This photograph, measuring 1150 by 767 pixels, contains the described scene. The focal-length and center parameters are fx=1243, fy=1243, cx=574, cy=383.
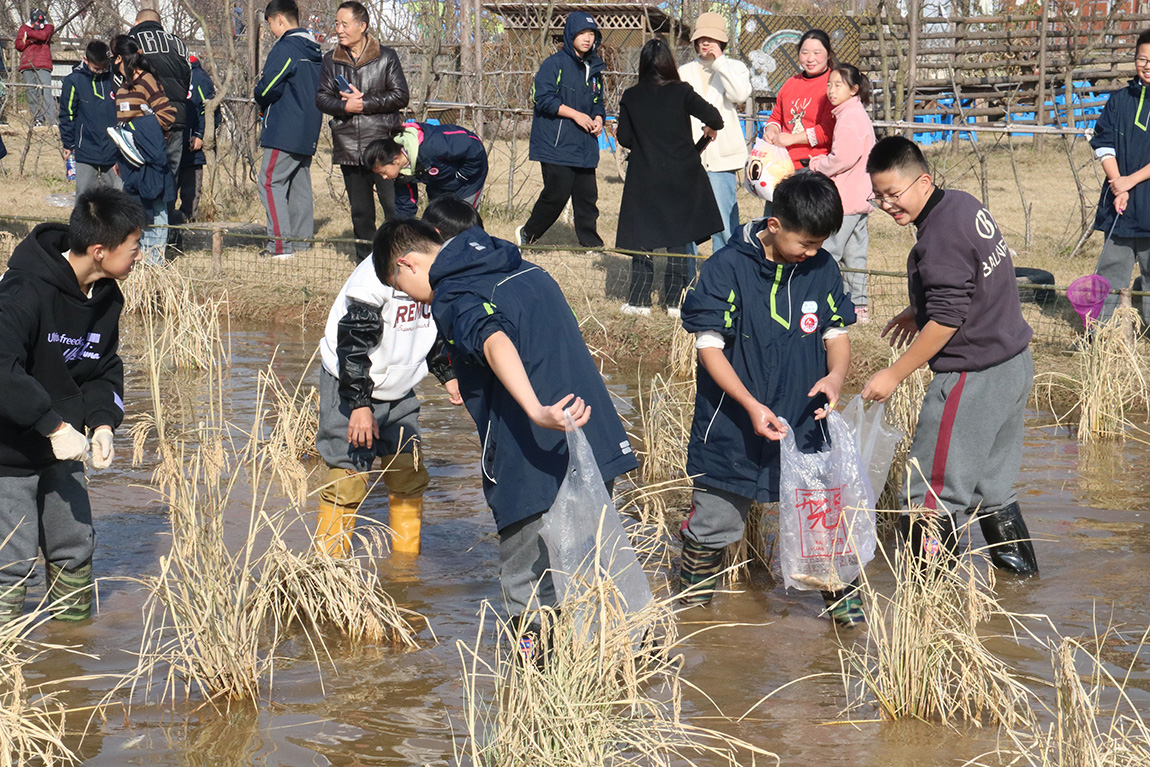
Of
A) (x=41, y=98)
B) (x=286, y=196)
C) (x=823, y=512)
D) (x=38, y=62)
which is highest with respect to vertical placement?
(x=38, y=62)

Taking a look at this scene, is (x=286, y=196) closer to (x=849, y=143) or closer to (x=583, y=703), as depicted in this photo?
(x=849, y=143)

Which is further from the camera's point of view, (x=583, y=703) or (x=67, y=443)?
(x=67, y=443)

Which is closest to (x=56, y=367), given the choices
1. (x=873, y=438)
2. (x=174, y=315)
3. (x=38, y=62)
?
(x=873, y=438)

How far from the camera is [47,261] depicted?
404cm

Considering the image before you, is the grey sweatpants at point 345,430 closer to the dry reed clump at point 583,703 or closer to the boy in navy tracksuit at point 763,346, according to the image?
the boy in navy tracksuit at point 763,346

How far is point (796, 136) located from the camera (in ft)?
26.6

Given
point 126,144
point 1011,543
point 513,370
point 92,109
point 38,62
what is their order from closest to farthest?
point 513,370, point 1011,543, point 126,144, point 92,109, point 38,62

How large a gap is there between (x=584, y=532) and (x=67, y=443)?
5.50 feet

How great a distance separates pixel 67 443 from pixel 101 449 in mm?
169

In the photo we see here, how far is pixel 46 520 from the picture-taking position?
14.1ft

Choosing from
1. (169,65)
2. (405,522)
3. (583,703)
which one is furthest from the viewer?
(169,65)

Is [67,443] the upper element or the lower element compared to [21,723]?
upper

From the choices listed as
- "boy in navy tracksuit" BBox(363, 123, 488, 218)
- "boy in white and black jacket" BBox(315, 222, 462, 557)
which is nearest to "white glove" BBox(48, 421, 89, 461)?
"boy in white and black jacket" BBox(315, 222, 462, 557)

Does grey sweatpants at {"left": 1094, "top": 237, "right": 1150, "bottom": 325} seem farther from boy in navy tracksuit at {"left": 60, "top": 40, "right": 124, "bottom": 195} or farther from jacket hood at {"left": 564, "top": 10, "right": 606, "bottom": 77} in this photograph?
boy in navy tracksuit at {"left": 60, "top": 40, "right": 124, "bottom": 195}
